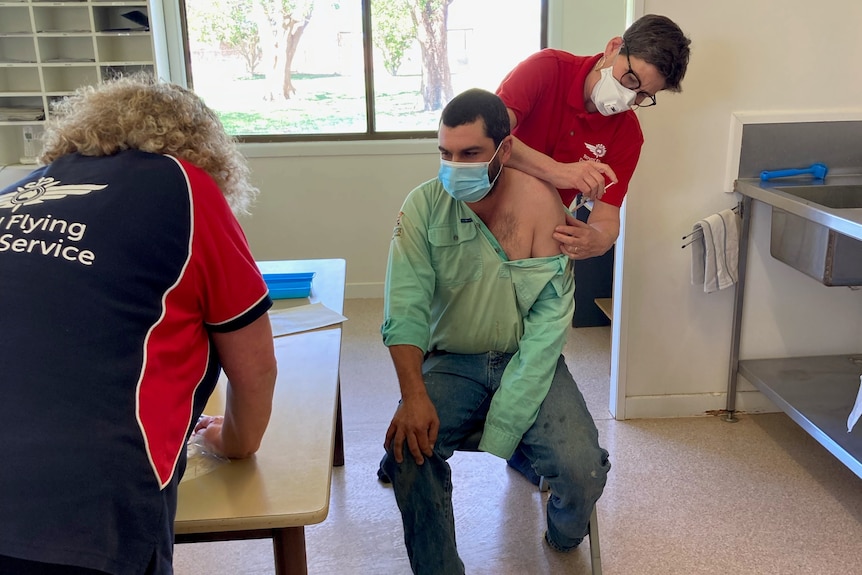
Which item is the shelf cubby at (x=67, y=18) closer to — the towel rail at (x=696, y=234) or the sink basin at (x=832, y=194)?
the towel rail at (x=696, y=234)

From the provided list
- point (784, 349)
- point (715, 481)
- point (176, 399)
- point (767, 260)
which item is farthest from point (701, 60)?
point (176, 399)

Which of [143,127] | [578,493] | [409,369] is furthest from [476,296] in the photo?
[143,127]

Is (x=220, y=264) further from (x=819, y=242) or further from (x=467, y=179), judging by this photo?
(x=819, y=242)

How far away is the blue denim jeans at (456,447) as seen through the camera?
5.05 feet

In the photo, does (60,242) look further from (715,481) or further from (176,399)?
(715,481)

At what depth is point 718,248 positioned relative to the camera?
230 cm

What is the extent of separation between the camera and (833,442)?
194 cm

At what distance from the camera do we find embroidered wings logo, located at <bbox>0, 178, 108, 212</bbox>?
896 millimetres

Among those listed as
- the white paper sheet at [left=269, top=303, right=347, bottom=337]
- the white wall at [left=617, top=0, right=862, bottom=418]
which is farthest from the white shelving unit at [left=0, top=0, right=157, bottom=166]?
the white wall at [left=617, top=0, right=862, bottom=418]

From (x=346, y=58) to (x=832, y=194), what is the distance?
8.23ft

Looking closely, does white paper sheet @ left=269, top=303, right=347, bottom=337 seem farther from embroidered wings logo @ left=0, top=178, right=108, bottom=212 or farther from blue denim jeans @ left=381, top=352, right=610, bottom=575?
embroidered wings logo @ left=0, top=178, right=108, bottom=212

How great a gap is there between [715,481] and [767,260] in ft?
2.59

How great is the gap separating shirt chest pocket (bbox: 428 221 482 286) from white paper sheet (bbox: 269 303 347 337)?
261 mm

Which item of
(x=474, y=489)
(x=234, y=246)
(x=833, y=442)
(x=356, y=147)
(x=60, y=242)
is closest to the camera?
(x=60, y=242)
